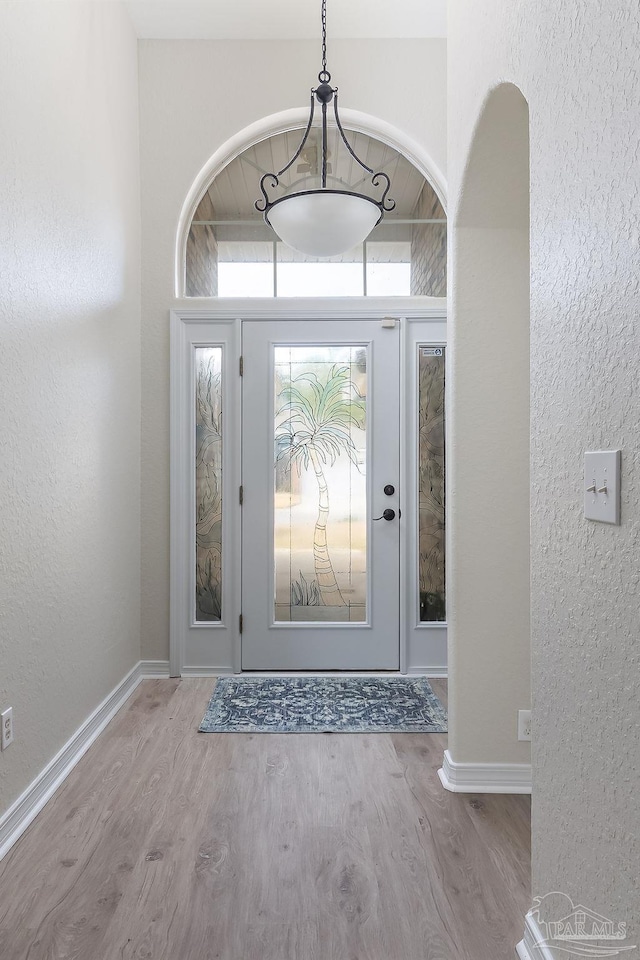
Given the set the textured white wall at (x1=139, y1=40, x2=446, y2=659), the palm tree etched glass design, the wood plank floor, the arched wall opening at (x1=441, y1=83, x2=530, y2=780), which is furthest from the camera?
the palm tree etched glass design

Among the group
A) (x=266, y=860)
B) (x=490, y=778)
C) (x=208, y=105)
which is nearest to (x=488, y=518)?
(x=490, y=778)

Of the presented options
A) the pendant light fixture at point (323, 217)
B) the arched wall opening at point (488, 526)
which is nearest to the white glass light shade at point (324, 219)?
the pendant light fixture at point (323, 217)

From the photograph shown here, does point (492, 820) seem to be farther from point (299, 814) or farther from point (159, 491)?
point (159, 491)

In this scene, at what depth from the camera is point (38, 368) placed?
7.43 ft

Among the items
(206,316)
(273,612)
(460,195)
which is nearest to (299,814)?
(273,612)

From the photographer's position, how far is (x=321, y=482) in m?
3.71

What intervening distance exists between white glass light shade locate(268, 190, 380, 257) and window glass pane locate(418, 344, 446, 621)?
139 centimetres

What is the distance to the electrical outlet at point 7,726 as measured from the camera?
1.99 m

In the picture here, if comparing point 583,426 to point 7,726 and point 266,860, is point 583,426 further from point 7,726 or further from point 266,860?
point 7,726

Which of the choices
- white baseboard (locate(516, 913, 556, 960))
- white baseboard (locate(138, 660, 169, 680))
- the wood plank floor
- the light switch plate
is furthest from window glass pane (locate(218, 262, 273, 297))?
white baseboard (locate(516, 913, 556, 960))

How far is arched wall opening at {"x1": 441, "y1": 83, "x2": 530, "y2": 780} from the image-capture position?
2.30 metres

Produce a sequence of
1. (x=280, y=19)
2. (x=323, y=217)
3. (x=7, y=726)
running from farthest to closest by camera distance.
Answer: (x=280, y=19), (x=323, y=217), (x=7, y=726)

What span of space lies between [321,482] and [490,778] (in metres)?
1.84

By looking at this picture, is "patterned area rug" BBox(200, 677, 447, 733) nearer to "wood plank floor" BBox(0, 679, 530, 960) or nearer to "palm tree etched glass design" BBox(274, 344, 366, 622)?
"wood plank floor" BBox(0, 679, 530, 960)
